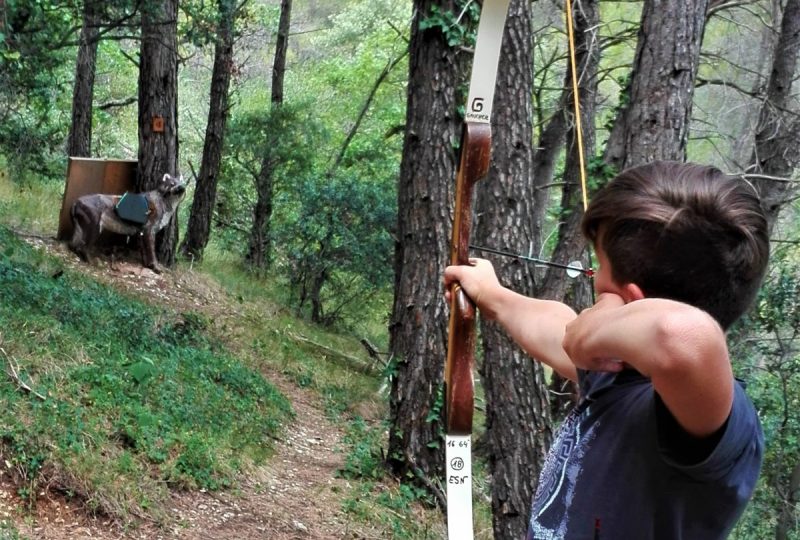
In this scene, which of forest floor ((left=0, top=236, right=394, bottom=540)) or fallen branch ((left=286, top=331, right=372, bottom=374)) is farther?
fallen branch ((left=286, top=331, right=372, bottom=374))

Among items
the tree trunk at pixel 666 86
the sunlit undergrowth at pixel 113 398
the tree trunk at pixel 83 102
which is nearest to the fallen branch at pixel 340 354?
the sunlit undergrowth at pixel 113 398

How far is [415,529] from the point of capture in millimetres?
5496

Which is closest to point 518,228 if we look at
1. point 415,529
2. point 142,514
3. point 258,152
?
point 415,529

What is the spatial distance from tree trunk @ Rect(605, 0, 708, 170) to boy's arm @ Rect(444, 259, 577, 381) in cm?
234

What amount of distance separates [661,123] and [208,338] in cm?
578

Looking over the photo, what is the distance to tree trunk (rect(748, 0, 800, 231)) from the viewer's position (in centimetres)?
964

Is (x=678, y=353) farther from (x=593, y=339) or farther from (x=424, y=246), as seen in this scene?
(x=424, y=246)

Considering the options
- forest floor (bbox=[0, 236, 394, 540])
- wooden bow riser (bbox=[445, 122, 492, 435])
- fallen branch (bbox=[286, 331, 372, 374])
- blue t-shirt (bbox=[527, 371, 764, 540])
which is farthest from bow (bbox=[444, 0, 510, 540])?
fallen branch (bbox=[286, 331, 372, 374])

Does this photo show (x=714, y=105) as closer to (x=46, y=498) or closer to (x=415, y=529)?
(x=415, y=529)

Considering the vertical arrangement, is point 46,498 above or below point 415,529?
above

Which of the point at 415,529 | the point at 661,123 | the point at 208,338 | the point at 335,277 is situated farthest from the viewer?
the point at 335,277

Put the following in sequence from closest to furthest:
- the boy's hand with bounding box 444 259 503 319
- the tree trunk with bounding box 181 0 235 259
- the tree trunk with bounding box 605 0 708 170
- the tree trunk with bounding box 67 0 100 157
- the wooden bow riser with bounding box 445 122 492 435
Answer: the boy's hand with bounding box 444 259 503 319, the wooden bow riser with bounding box 445 122 492 435, the tree trunk with bounding box 605 0 708 170, the tree trunk with bounding box 67 0 100 157, the tree trunk with bounding box 181 0 235 259

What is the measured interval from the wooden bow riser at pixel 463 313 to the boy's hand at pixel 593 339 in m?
0.66

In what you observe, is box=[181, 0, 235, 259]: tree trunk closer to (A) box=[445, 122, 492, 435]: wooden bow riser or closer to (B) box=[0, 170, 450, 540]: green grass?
(B) box=[0, 170, 450, 540]: green grass
